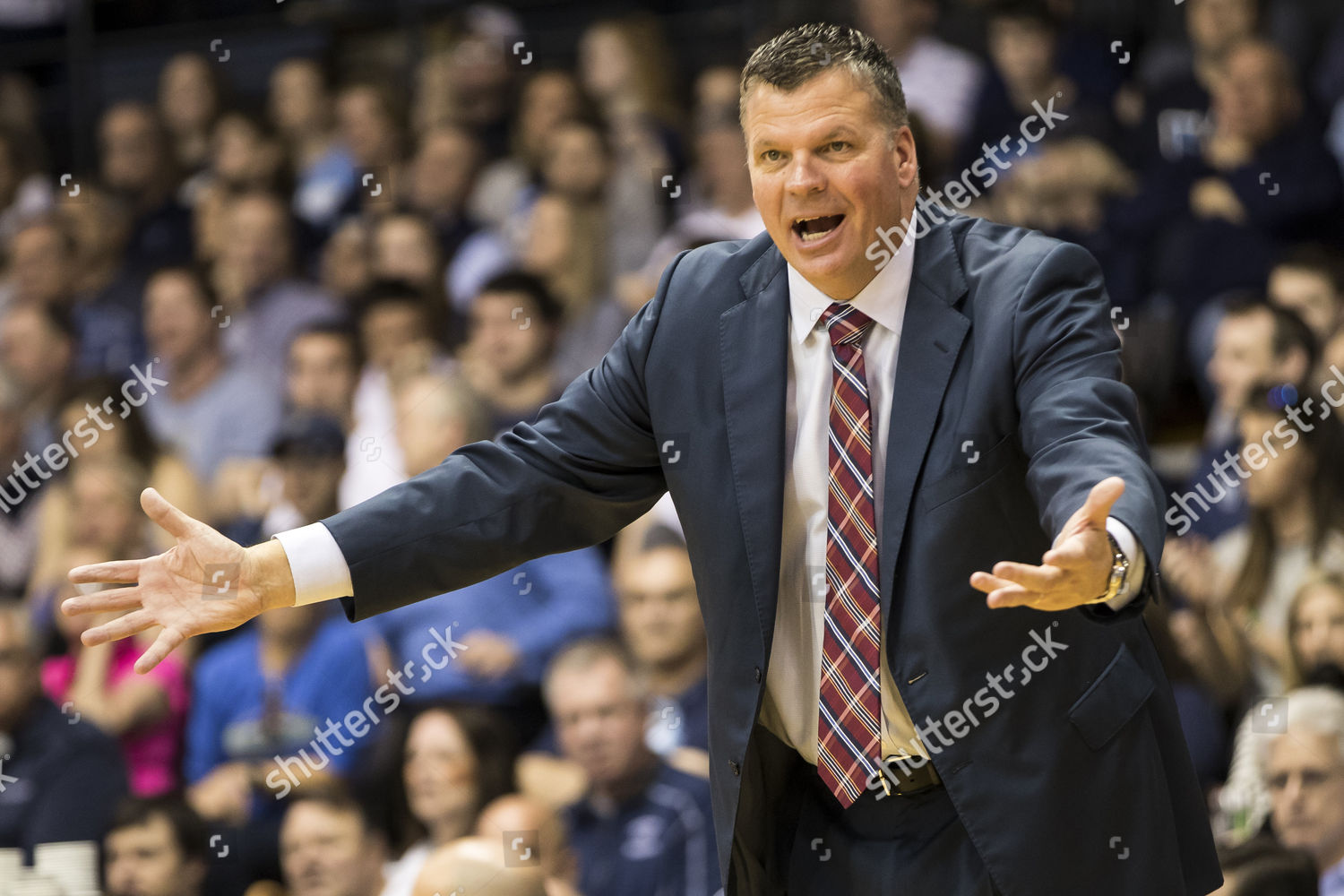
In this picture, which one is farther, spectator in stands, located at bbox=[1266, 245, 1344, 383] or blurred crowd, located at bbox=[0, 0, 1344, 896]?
spectator in stands, located at bbox=[1266, 245, 1344, 383]

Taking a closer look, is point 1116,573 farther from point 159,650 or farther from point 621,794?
point 621,794

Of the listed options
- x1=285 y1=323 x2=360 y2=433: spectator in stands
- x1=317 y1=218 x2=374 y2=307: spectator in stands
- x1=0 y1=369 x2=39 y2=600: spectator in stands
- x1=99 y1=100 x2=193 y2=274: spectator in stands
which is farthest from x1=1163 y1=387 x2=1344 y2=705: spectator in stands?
x1=99 y1=100 x2=193 y2=274: spectator in stands

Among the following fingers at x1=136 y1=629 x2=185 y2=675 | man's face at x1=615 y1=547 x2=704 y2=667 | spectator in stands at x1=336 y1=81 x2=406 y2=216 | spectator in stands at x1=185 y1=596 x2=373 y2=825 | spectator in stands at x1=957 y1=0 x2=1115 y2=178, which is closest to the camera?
fingers at x1=136 y1=629 x2=185 y2=675

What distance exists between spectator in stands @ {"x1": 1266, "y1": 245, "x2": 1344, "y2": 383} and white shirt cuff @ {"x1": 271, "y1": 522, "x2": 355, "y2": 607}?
222 cm

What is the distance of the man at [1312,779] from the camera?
2.62 metres

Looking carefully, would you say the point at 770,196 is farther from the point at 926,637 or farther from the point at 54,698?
the point at 54,698

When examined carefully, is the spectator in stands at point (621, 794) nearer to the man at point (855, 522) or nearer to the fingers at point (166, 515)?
the man at point (855, 522)

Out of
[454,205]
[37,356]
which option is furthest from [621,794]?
[37,356]

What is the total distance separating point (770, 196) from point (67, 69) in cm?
456

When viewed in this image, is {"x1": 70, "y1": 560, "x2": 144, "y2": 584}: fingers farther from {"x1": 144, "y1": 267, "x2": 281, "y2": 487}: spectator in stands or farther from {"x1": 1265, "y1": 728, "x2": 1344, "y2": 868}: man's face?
{"x1": 144, "y1": 267, "x2": 281, "y2": 487}: spectator in stands

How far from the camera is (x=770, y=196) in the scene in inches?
62.9

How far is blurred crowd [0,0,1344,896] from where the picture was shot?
2887 mm

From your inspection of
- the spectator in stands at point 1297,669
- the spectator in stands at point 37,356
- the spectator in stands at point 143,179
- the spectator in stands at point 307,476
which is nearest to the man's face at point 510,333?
the spectator in stands at point 307,476

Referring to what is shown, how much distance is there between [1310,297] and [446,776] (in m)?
1.98
